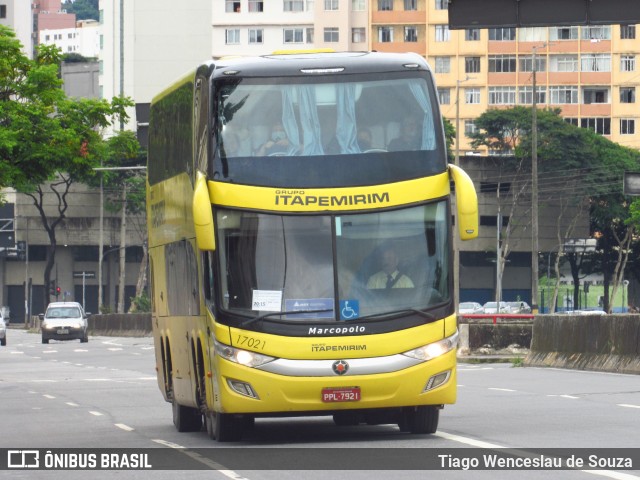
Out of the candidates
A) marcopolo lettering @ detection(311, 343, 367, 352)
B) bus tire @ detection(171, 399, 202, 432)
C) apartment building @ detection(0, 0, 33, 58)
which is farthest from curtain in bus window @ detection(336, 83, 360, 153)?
apartment building @ detection(0, 0, 33, 58)

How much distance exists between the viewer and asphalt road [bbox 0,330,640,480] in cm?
1348

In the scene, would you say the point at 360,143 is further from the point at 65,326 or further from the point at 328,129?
the point at 65,326

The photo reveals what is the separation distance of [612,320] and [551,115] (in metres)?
77.7

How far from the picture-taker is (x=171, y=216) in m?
19.2

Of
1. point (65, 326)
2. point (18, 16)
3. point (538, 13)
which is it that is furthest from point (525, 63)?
point (538, 13)

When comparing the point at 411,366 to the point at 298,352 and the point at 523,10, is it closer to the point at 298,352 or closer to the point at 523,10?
the point at 298,352

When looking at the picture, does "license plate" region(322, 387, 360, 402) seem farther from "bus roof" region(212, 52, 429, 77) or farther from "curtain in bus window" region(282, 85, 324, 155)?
"bus roof" region(212, 52, 429, 77)

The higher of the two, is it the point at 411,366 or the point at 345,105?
the point at 345,105

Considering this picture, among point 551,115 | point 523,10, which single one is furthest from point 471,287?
point 523,10

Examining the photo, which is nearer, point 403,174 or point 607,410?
point 403,174

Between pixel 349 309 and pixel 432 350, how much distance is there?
2.85 ft

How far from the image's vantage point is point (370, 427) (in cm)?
1845

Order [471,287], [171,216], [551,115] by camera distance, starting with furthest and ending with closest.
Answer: [471,287]
[551,115]
[171,216]

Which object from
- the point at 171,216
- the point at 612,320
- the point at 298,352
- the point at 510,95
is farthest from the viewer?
the point at 510,95
